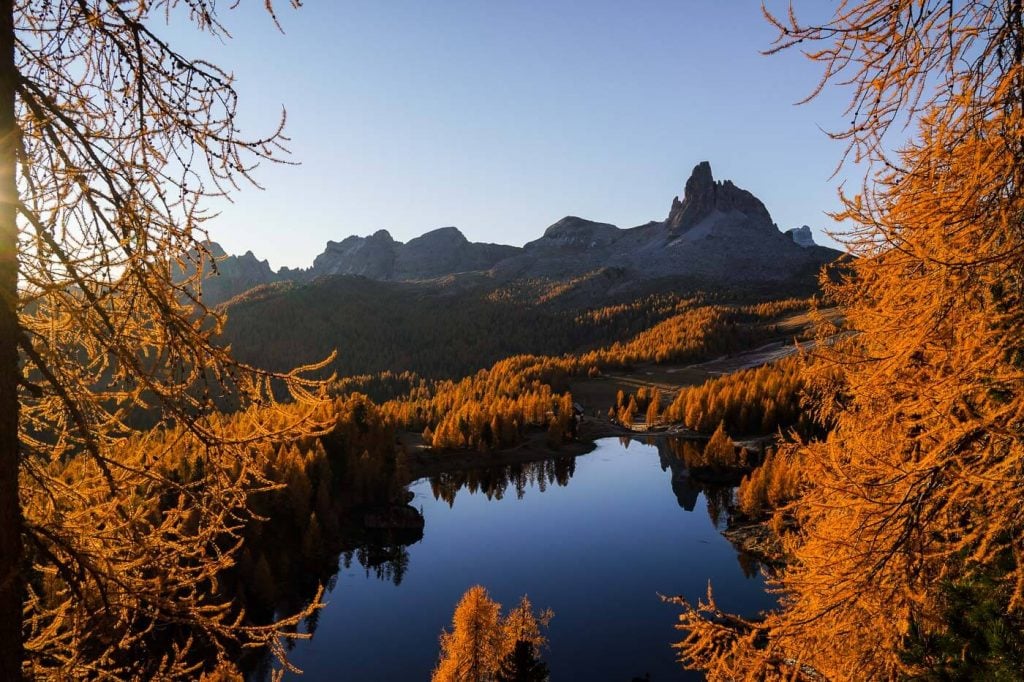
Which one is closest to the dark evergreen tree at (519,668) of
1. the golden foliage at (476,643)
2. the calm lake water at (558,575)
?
the golden foliage at (476,643)

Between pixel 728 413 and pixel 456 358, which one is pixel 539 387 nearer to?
pixel 728 413

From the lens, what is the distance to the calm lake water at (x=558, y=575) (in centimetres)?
2975

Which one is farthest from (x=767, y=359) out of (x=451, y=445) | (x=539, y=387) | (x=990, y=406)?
(x=990, y=406)

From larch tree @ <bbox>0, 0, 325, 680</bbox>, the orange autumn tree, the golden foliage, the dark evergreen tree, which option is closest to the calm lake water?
the golden foliage

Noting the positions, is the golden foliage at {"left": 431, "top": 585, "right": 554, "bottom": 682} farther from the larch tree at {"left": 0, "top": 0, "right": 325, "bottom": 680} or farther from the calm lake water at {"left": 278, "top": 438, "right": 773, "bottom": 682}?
the larch tree at {"left": 0, "top": 0, "right": 325, "bottom": 680}

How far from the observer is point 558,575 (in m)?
39.9

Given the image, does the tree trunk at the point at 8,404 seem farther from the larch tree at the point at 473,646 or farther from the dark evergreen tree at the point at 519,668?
the larch tree at the point at 473,646

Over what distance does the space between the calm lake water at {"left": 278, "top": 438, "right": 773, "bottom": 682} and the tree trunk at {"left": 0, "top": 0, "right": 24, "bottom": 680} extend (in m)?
22.8

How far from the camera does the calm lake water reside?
29.8m

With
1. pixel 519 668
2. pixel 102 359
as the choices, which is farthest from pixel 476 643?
pixel 102 359

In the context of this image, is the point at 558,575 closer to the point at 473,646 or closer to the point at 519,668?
the point at 473,646

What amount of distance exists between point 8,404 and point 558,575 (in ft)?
133

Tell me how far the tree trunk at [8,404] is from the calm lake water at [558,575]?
2284cm

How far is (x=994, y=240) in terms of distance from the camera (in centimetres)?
391
